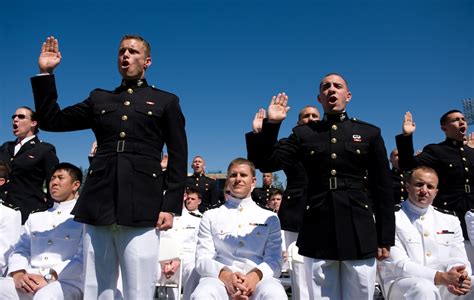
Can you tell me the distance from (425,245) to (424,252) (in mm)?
75

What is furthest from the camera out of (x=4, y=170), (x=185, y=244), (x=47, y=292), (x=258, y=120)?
(x=185, y=244)

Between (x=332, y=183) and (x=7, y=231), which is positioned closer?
(x=332, y=183)

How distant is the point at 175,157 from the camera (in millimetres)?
3893

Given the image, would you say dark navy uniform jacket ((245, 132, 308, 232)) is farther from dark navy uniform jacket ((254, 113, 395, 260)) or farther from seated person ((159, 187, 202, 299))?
dark navy uniform jacket ((254, 113, 395, 260))

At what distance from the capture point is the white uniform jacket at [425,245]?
480cm

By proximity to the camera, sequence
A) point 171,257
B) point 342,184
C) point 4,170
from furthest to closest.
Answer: point 4,170, point 171,257, point 342,184

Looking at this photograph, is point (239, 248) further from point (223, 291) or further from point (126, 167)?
point (126, 167)

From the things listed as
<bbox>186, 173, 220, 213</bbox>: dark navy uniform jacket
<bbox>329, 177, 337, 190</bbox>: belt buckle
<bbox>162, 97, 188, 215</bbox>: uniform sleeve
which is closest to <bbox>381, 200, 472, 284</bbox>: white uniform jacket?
<bbox>329, 177, 337, 190</bbox>: belt buckle

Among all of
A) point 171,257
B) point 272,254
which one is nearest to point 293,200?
point 272,254

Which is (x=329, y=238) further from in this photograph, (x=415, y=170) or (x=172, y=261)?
(x=172, y=261)

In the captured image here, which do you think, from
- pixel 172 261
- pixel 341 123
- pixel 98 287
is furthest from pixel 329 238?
pixel 172 261

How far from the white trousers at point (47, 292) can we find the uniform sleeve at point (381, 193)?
111 inches

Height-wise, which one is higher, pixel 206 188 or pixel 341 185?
pixel 206 188

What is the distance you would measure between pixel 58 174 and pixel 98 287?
81.8 inches
